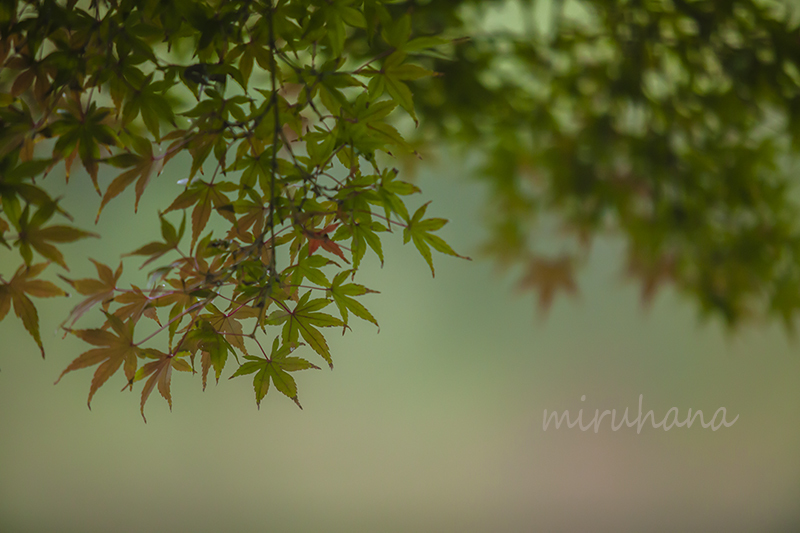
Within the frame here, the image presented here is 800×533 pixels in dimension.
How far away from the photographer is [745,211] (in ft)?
4.27

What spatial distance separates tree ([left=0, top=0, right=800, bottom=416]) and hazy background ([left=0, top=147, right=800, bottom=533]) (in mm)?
144

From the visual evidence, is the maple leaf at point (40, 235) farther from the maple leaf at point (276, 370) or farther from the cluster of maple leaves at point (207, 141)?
the maple leaf at point (276, 370)

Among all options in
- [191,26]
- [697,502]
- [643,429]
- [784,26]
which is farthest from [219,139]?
[697,502]

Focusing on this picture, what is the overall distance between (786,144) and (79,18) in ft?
5.21

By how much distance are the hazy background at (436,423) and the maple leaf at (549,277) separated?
0.15 ft

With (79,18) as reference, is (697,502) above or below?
below

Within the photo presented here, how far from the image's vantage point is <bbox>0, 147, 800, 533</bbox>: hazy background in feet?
4.56

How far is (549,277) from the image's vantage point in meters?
1.43

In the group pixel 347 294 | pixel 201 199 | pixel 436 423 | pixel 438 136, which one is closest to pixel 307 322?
pixel 347 294

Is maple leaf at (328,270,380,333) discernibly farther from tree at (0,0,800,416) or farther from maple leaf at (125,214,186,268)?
maple leaf at (125,214,186,268)

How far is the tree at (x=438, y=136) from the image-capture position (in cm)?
42

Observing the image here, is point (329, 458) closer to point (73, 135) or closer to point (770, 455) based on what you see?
point (73, 135)

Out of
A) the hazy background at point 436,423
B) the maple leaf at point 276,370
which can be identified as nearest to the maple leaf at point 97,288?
the maple leaf at point 276,370

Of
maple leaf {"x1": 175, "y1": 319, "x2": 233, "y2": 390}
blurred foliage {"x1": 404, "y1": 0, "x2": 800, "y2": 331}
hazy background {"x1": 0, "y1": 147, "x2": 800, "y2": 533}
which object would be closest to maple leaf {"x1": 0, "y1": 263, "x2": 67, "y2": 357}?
maple leaf {"x1": 175, "y1": 319, "x2": 233, "y2": 390}
